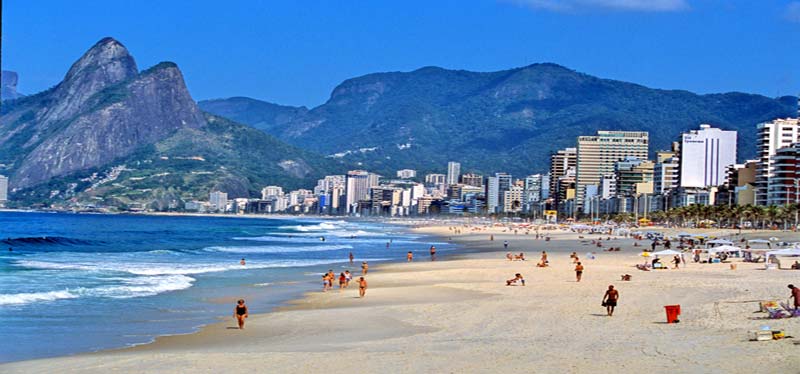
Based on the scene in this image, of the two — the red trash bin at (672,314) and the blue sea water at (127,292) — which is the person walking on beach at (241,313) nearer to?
the blue sea water at (127,292)

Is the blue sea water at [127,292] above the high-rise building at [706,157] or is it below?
below

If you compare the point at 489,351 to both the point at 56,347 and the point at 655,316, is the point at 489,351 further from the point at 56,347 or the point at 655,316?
the point at 56,347

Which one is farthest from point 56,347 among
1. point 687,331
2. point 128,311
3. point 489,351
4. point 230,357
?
point 687,331

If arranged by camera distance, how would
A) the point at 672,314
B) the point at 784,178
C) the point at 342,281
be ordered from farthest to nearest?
1. the point at 784,178
2. the point at 342,281
3. the point at 672,314

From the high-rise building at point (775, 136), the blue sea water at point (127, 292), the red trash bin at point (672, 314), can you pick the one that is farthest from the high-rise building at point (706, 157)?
the red trash bin at point (672, 314)

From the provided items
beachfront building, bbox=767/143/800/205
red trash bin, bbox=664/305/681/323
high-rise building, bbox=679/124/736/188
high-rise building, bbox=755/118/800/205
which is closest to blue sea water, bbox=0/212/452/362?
red trash bin, bbox=664/305/681/323

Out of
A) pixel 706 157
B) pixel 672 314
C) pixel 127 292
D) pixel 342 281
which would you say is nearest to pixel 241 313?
pixel 672 314

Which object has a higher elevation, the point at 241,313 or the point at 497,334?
the point at 497,334

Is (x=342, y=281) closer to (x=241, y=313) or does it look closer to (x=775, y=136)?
(x=241, y=313)
